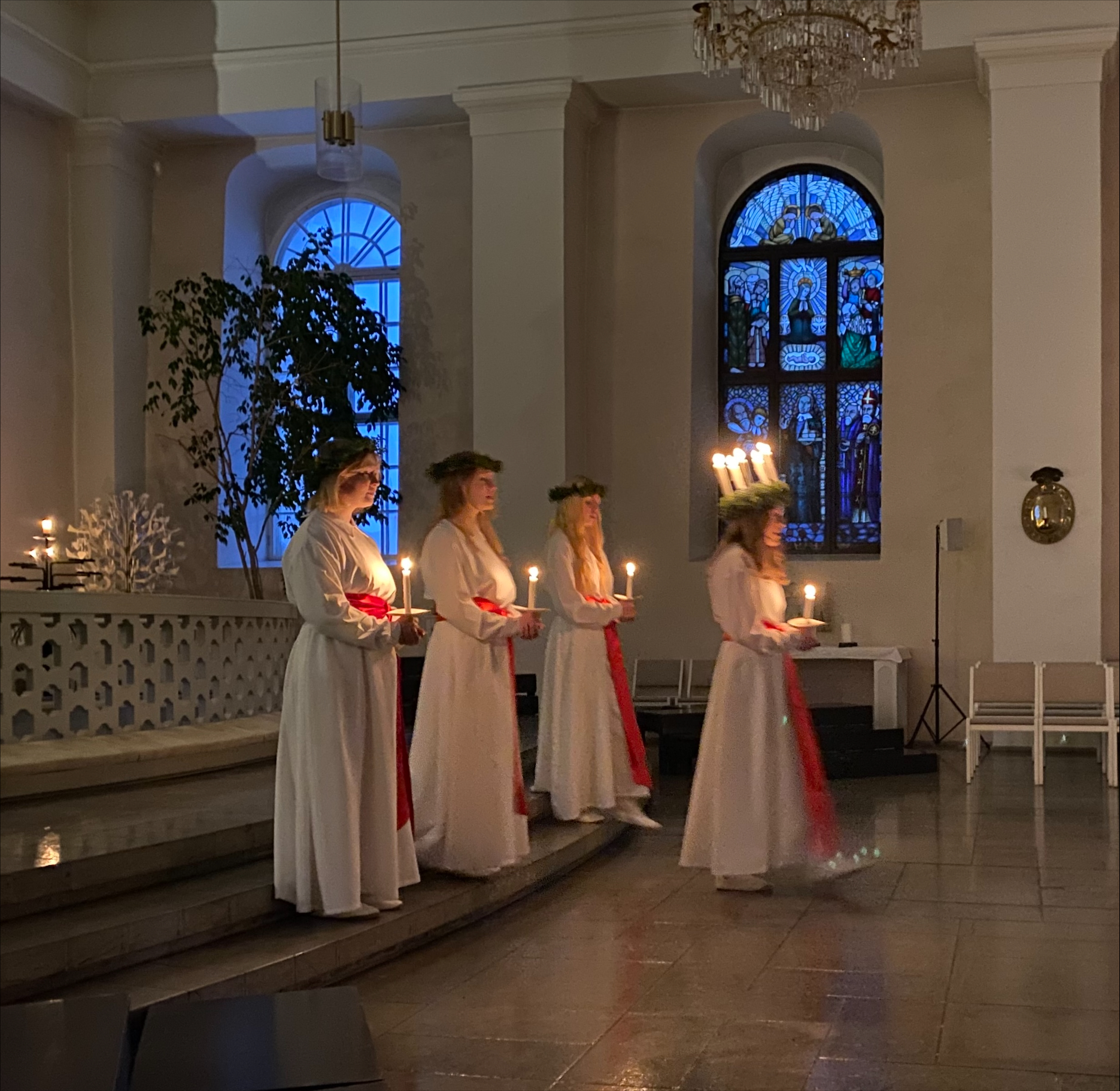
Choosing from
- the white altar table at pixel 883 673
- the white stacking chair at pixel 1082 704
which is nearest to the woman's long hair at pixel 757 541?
the white stacking chair at pixel 1082 704

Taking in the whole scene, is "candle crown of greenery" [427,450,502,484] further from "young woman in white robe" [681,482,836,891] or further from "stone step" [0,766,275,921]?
"stone step" [0,766,275,921]

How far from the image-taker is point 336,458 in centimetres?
546

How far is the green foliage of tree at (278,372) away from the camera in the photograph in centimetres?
1253

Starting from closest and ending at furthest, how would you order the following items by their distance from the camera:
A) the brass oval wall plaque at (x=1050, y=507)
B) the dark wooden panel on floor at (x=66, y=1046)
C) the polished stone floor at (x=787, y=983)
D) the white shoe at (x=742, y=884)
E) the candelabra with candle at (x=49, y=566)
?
the dark wooden panel on floor at (x=66, y=1046)
the polished stone floor at (x=787, y=983)
the white shoe at (x=742, y=884)
the candelabra with candle at (x=49, y=566)
the brass oval wall plaque at (x=1050, y=507)

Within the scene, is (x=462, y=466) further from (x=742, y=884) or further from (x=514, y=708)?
(x=742, y=884)

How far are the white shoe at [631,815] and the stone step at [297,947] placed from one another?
143cm

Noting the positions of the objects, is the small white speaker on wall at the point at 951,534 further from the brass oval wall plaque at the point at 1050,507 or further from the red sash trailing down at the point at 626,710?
the red sash trailing down at the point at 626,710

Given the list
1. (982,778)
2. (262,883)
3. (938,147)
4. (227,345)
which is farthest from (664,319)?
(262,883)

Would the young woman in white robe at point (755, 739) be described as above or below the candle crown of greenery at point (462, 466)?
below

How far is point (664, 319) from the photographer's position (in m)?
13.0

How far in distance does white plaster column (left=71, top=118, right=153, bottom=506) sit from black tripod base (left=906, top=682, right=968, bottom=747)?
24.0 ft

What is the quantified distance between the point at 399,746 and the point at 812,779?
74.2 inches

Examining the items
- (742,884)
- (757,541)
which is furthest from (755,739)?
(757,541)

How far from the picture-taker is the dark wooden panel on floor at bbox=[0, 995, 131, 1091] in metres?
2.56
